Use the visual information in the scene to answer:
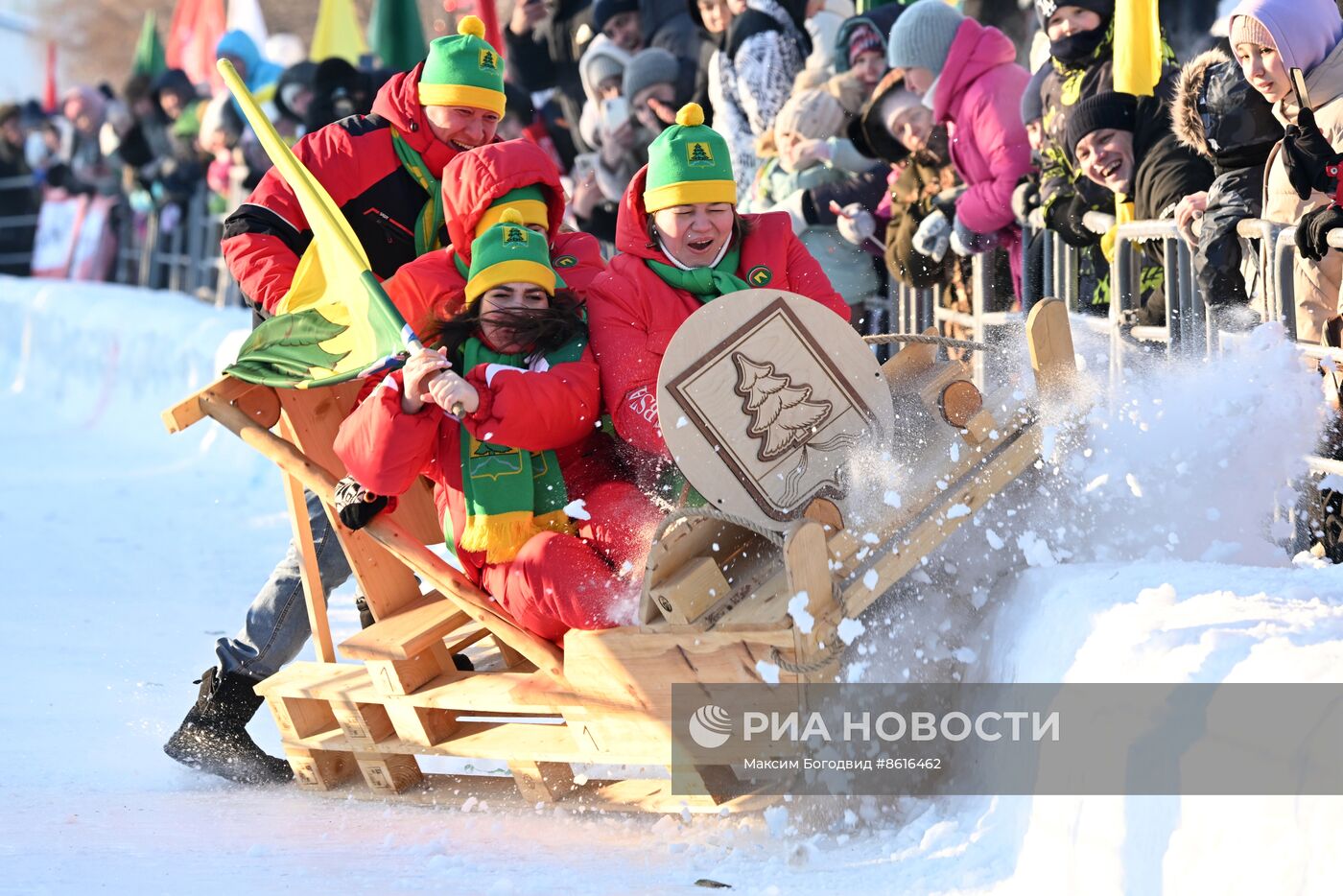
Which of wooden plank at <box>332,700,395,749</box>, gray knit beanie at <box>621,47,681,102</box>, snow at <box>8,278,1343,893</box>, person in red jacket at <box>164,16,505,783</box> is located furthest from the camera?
gray knit beanie at <box>621,47,681,102</box>

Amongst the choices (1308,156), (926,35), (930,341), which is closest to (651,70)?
(926,35)

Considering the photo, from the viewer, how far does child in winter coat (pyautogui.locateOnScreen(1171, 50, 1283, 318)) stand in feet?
16.3

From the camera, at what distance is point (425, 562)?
4148 mm

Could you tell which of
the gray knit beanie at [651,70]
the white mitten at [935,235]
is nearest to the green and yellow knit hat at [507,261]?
the white mitten at [935,235]

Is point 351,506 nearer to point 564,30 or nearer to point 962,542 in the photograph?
point 962,542

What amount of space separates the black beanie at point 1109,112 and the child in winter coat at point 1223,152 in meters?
0.47

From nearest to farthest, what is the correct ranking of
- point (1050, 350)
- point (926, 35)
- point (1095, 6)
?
point (1050, 350) → point (1095, 6) → point (926, 35)

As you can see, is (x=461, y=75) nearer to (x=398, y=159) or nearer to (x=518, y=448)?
(x=398, y=159)

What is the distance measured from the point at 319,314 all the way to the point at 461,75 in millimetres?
986

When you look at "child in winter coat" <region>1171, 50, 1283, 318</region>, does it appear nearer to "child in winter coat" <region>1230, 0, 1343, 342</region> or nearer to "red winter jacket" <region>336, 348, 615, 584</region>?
"child in winter coat" <region>1230, 0, 1343, 342</region>

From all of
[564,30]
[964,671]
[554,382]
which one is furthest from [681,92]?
[964,671]

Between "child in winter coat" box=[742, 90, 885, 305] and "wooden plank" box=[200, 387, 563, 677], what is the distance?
3372 millimetres

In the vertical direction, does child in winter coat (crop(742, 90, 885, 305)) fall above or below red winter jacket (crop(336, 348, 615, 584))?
above

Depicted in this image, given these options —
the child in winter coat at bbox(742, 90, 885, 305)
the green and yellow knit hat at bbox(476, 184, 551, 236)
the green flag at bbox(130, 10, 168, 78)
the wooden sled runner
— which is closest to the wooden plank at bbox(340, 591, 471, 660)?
the wooden sled runner
